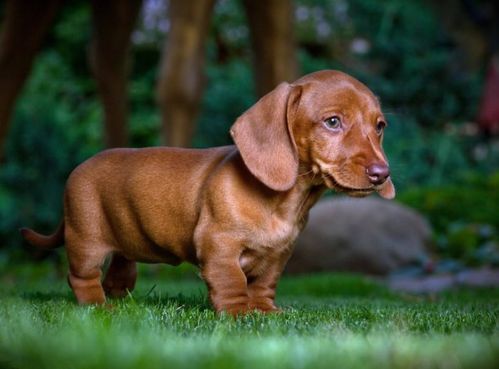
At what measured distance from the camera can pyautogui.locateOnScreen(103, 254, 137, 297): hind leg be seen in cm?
406

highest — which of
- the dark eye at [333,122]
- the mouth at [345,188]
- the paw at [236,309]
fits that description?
the dark eye at [333,122]

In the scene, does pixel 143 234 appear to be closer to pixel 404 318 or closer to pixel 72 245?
pixel 72 245

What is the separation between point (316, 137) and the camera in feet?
10.8

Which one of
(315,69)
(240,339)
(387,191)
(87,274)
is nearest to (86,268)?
(87,274)

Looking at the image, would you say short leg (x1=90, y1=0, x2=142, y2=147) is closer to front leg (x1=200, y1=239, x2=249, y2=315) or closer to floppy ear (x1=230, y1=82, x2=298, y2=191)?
floppy ear (x1=230, y1=82, x2=298, y2=191)

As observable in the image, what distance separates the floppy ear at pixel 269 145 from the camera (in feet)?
10.7

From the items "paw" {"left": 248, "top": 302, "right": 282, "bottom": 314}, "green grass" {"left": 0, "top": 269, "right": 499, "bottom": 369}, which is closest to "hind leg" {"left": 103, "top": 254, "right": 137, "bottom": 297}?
"green grass" {"left": 0, "top": 269, "right": 499, "bottom": 369}

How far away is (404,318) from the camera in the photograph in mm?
2959

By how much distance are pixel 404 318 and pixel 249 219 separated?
69 cm

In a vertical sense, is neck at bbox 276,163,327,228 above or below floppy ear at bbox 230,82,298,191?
below

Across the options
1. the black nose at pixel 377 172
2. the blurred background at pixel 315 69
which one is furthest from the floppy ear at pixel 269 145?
the blurred background at pixel 315 69

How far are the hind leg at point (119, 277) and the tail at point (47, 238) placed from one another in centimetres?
25

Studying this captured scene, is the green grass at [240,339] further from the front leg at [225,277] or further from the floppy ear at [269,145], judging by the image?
the floppy ear at [269,145]

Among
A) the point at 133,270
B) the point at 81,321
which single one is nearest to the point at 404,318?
the point at 81,321
